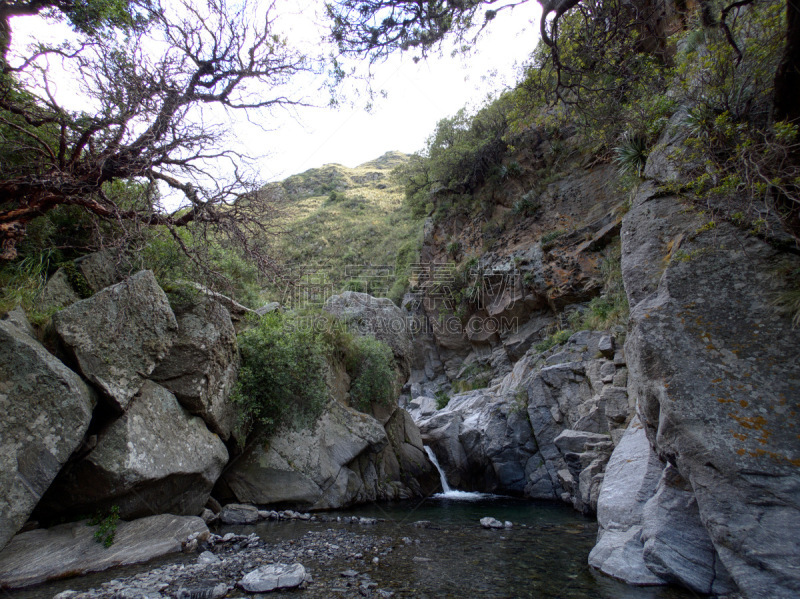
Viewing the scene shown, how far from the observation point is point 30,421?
5.18 m

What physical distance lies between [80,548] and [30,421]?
6.40 feet

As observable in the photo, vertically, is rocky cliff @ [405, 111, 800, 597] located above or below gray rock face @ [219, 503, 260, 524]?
above

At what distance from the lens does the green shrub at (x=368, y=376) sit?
13242 mm

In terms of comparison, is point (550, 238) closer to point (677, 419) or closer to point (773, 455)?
point (677, 419)

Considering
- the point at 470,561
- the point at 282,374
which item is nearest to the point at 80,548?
the point at 282,374

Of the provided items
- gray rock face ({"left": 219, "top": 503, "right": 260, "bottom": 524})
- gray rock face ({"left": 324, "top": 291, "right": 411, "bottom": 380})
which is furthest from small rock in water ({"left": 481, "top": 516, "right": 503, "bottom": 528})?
gray rock face ({"left": 324, "top": 291, "right": 411, "bottom": 380})

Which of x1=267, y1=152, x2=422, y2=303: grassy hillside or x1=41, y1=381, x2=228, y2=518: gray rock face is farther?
x1=267, y1=152, x2=422, y2=303: grassy hillside

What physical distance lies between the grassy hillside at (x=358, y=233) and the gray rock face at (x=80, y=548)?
32.3 ft

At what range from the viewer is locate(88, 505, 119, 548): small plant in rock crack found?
18.7 feet

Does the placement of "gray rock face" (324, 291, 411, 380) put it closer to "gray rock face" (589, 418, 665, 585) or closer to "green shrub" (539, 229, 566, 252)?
"green shrub" (539, 229, 566, 252)

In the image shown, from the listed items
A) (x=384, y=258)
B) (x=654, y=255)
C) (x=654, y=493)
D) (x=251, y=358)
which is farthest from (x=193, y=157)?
(x=384, y=258)

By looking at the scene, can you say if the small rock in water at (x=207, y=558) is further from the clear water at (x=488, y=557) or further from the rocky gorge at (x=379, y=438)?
the clear water at (x=488, y=557)

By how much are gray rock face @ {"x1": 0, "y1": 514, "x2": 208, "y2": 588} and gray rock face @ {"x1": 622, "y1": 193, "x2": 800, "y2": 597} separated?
7112 mm

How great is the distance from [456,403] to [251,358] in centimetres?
1223
